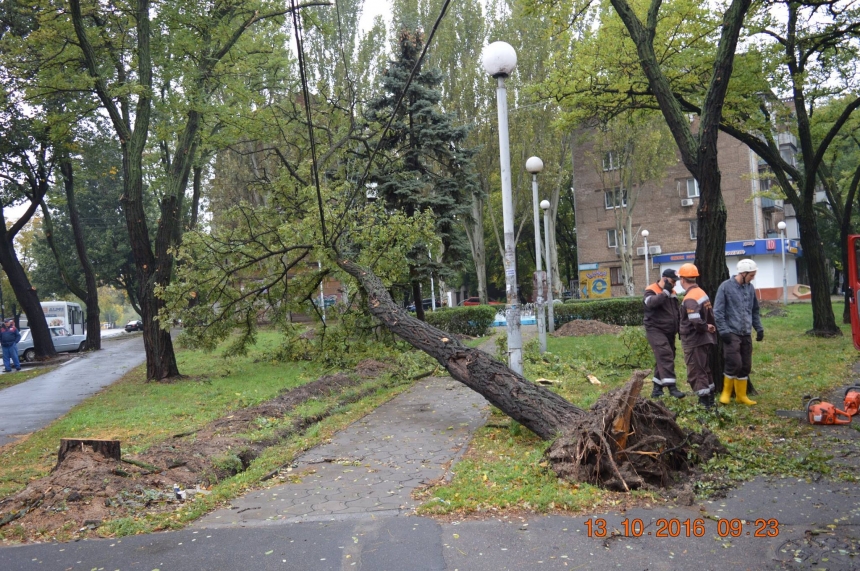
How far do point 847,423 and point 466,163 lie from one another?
16580 millimetres

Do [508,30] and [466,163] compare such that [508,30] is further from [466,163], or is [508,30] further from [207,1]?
[207,1]

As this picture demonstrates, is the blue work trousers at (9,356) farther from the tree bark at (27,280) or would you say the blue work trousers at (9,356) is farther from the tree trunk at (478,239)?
the tree trunk at (478,239)

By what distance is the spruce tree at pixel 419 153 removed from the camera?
20.9 m

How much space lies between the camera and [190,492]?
6.58 m

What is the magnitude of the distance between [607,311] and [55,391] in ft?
57.7

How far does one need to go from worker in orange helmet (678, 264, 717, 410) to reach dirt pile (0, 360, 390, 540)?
5.21m

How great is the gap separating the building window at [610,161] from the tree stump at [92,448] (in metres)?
34.2

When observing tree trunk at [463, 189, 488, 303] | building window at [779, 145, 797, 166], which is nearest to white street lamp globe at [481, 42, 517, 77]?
tree trunk at [463, 189, 488, 303]

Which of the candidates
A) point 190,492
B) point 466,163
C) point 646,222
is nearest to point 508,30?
point 466,163

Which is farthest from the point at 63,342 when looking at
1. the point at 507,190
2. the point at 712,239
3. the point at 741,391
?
the point at 741,391

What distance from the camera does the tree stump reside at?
6.94m

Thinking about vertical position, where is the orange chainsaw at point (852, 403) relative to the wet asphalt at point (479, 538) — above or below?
above

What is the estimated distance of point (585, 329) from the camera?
2227 centimetres
